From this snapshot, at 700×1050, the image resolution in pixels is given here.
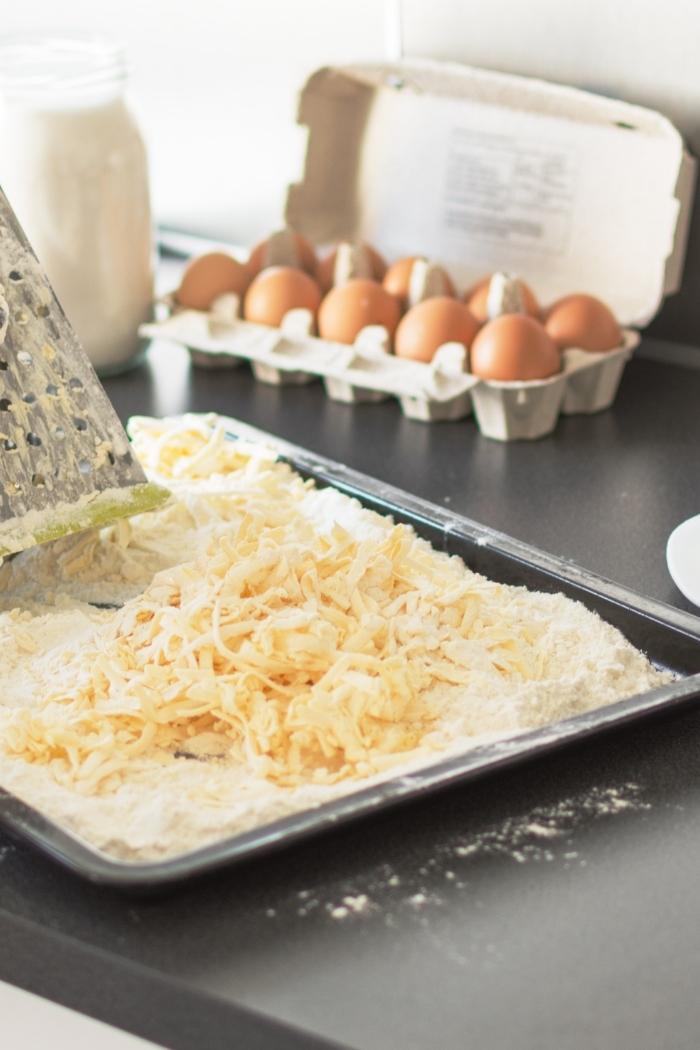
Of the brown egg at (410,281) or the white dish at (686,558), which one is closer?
the white dish at (686,558)

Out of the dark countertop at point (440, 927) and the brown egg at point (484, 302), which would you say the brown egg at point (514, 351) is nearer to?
the brown egg at point (484, 302)

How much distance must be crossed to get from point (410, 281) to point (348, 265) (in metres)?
0.08

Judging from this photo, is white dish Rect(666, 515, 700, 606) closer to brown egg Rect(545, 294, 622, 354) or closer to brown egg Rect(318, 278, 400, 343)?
brown egg Rect(545, 294, 622, 354)

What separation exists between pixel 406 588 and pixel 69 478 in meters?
0.27

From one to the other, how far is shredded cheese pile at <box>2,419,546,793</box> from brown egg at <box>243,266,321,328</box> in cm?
57

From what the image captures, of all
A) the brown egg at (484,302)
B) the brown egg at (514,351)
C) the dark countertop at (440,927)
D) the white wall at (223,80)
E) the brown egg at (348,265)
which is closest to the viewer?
the dark countertop at (440,927)

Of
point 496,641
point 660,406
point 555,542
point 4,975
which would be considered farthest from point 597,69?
point 4,975

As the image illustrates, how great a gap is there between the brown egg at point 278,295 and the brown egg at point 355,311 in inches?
1.5

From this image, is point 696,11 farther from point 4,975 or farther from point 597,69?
point 4,975

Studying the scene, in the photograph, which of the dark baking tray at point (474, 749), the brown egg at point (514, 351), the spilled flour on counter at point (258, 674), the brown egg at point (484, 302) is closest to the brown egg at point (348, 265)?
the brown egg at point (484, 302)

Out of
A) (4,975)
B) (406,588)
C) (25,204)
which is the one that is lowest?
(4,975)

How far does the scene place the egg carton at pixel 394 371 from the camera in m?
1.42

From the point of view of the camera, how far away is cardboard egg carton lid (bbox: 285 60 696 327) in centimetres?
153

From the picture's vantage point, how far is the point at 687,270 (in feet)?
5.27
